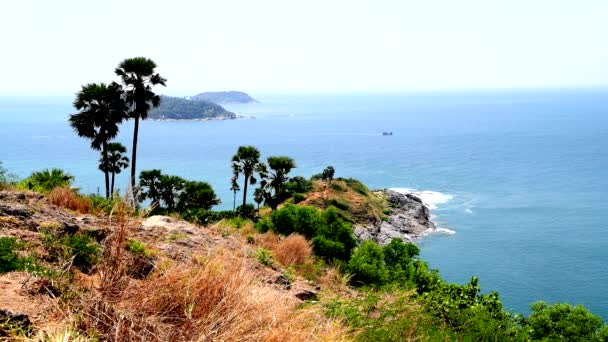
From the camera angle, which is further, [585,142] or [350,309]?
[585,142]

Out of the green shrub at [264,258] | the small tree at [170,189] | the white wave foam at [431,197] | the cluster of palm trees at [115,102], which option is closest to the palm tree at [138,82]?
the cluster of palm trees at [115,102]

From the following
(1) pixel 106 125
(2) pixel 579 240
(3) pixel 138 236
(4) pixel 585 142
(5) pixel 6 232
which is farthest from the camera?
(4) pixel 585 142

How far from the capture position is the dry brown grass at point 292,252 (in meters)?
15.2

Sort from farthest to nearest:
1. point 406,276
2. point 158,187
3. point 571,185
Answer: point 571,185, point 158,187, point 406,276

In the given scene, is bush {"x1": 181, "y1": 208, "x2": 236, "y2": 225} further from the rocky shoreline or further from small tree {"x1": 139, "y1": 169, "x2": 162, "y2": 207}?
the rocky shoreline

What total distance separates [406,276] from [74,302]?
18080 millimetres

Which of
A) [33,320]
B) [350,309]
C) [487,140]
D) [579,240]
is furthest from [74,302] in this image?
[487,140]

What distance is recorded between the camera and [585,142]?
15938 cm

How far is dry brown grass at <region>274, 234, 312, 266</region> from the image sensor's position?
49.9 feet

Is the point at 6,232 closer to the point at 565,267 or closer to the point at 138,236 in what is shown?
the point at 138,236

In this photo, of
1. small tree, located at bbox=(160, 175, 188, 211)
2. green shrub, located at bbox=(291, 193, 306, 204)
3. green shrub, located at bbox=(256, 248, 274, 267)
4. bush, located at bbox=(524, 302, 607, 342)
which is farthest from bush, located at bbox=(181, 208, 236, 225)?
green shrub, located at bbox=(291, 193, 306, 204)

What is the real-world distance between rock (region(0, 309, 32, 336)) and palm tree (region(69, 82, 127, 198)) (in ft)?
101

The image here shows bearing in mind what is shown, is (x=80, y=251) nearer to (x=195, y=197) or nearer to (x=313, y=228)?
(x=313, y=228)

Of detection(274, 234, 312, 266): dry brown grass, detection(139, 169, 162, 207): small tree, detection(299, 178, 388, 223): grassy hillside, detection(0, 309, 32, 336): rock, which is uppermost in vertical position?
detection(0, 309, 32, 336): rock
